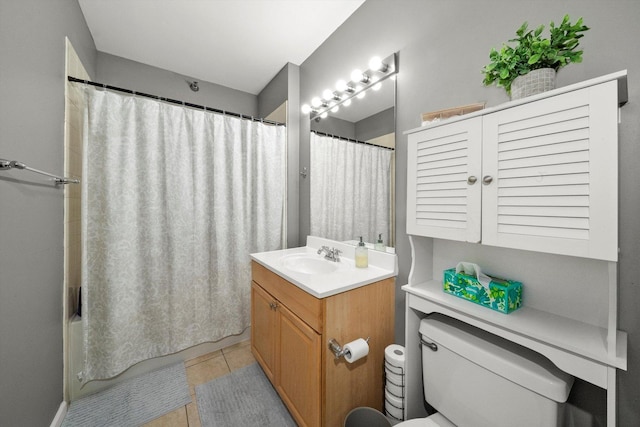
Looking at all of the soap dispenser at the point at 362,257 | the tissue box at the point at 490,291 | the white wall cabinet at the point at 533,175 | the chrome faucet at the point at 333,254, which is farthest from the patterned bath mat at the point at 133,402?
the white wall cabinet at the point at 533,175

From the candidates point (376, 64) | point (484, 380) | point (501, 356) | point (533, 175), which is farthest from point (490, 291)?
point (376, 64)

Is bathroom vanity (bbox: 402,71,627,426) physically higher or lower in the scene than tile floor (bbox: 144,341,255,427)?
higher

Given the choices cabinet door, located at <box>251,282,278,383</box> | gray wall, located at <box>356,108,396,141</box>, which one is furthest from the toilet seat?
gray wall, located at <box>356,108,396,141</box>

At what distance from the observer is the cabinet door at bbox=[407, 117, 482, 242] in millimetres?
846

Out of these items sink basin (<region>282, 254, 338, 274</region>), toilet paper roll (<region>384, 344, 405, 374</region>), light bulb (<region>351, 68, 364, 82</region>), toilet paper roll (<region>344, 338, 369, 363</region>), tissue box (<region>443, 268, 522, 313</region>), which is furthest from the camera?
sink basin (<region>282, 254, 338, 274</region>)

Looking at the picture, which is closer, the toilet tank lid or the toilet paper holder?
the toilet tank lid

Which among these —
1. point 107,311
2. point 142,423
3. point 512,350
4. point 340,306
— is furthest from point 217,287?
point 512,350

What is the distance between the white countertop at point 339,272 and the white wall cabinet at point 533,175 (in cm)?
44

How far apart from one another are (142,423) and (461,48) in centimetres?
262

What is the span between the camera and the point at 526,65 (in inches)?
29.8

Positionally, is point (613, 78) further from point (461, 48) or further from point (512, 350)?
point (512, 350)

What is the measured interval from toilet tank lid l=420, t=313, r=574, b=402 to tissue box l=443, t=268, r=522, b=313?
14cm

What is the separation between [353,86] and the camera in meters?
1.66

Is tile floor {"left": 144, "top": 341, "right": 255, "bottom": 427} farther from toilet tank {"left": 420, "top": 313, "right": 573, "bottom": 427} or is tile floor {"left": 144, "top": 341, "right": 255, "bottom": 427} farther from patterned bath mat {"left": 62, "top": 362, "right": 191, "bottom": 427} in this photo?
toilet tank {"left": 420, "top": 313, "right": 573, "bottom": 427}
